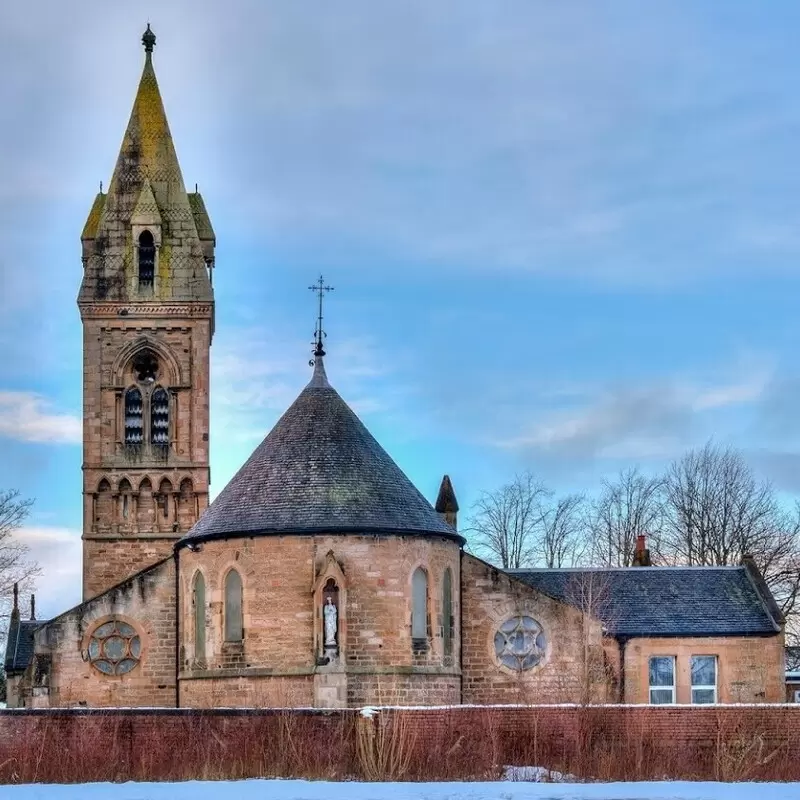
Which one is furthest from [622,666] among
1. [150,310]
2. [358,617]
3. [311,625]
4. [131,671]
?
[150,310]

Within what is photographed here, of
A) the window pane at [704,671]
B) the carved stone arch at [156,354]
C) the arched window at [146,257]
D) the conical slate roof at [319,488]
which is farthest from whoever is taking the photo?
the arched window at [146,257]

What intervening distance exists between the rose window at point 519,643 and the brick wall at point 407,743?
10.1 m

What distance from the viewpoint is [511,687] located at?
48.8 m

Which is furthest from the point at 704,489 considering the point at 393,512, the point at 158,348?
the point at 393,512

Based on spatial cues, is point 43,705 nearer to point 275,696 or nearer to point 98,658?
point 98,658

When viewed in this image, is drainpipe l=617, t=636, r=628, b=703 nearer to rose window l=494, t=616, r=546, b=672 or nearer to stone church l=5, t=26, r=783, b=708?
stone church l=5, t=26, r=783, b=708

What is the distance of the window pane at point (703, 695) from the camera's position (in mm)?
49656

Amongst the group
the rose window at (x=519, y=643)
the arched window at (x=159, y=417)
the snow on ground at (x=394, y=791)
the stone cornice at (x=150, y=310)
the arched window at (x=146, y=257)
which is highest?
the arched window at (x=146, y=257)

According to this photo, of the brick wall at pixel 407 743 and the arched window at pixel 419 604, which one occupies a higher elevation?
the arched window at pixel 419 604

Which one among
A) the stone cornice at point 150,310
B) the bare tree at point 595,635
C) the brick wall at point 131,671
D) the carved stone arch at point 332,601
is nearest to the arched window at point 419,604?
the carved stone arch at point 332,601

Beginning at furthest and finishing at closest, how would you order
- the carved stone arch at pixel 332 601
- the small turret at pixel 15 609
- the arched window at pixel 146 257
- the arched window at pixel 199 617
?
the arched window at pixel 146 257
the small turret at pixel 15 609
the arched window at pixel 199 617
the carved stone arch at pixel 332 601

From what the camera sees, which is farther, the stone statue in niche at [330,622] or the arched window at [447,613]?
the arched window at [447,613]

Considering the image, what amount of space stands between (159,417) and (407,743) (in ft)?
102

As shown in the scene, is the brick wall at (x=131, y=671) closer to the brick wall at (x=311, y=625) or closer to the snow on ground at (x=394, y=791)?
the brick wall at (x=311, y=625)
